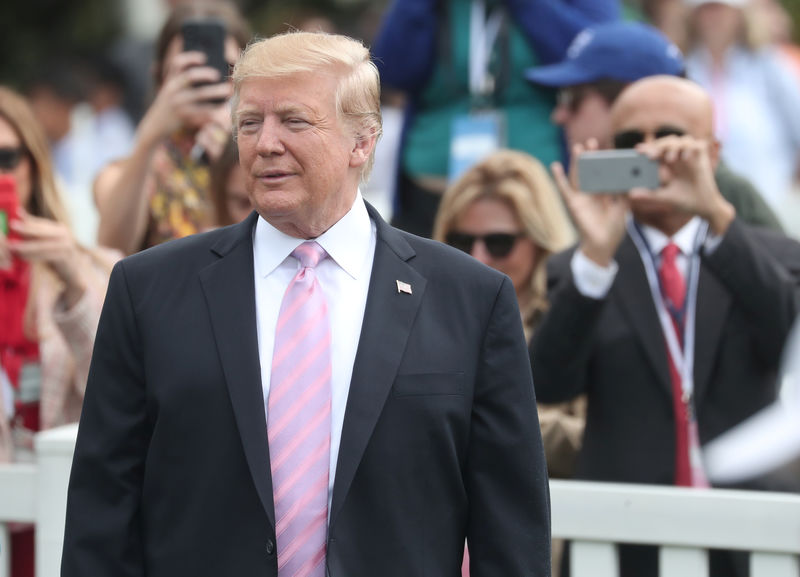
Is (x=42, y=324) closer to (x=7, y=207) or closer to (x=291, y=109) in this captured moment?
(x=7, y=207)

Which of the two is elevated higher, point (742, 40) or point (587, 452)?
point (742, 40)

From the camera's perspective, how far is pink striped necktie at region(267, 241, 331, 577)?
2664mm

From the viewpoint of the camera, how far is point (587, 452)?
3908mm

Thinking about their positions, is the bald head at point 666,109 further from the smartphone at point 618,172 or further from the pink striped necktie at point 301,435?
the pink striped necktie at point 301,435

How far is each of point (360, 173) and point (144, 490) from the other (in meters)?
0.80

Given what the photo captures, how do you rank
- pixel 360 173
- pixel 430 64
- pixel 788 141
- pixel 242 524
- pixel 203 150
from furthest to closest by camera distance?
1. pixel 788 141
2. pixel 430 64
3. pixel 203 150
4. pixel 360 173
5. pixel 242 524

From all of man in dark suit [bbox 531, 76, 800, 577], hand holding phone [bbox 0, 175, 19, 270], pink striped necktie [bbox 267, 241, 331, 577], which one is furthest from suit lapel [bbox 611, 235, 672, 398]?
hand holding phone [bbox 0, 175, 19, 270]

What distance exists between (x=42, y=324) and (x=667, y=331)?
1.89 meters

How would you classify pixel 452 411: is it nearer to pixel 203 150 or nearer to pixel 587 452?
pixel 587 452

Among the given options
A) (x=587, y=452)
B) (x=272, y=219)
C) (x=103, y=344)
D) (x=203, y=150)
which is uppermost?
(x=203, y=150)

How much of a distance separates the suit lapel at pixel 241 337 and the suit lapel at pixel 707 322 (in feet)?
5.09

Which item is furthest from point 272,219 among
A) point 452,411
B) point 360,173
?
point 452,411

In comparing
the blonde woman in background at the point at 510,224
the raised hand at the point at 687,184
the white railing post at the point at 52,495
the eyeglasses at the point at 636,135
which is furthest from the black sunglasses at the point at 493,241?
the white railing post at the point at 52,495

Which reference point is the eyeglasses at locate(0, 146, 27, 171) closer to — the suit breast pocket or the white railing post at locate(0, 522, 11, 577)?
the white railing post at locate(0, 522, 11, 577)
